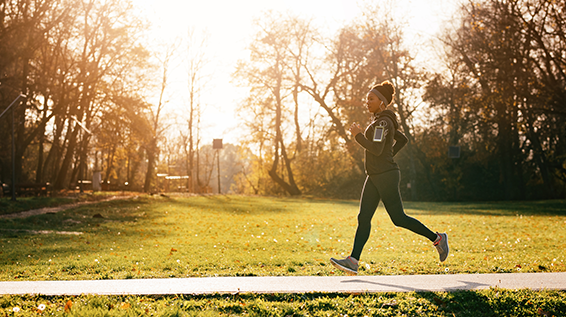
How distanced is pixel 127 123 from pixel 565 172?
96.6 feet

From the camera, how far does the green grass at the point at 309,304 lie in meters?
4.39

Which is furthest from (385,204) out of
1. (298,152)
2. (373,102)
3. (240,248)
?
(298,152)

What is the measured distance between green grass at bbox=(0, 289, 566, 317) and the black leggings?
0.92 m

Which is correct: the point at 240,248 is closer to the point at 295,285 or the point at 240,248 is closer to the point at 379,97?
the point at 295,285

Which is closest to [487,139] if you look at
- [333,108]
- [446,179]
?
[446,179]

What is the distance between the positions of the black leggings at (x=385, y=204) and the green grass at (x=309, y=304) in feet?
Answer: 3.02

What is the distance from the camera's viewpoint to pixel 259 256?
8.92 m

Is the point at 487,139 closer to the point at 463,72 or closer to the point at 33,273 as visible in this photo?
the point at 463,72

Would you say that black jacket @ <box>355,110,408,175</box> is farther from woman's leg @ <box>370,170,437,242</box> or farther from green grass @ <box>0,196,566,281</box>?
green grass @ <box>0,196,566,281</box>

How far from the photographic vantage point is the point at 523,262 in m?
7.61

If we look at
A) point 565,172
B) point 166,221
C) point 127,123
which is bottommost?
point 166,221

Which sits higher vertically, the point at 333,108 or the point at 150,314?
the point at 333,108

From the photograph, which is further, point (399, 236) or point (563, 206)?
point (563, 206)

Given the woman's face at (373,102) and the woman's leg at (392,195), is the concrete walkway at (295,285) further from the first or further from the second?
the woman's face at (373,102)
